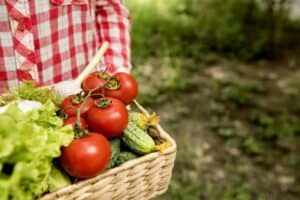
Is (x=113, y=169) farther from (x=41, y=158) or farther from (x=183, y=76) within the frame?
(x=183, y=76)

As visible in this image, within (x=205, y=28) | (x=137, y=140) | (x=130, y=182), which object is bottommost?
(x=205, y=28)

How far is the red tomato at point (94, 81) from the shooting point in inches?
57.7

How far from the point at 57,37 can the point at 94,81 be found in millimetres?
420

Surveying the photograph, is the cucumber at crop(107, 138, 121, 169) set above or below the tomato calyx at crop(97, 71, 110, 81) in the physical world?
below

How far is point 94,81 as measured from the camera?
4.84 ft

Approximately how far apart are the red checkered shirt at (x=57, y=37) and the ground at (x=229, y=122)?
1.82m

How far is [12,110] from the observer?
1238 mm

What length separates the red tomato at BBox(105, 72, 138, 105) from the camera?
1480 millimetres

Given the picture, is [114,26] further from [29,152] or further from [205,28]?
[205,28]

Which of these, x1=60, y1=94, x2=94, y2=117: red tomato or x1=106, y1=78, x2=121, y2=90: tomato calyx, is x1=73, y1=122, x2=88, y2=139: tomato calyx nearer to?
x1=60, y1=94, x2=94, y2=117: red tomato

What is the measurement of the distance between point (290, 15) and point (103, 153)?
4.87m

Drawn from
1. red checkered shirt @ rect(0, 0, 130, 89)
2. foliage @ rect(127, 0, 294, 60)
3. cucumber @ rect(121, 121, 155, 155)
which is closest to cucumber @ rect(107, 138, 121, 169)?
cucumber @ rect(121, 121, 155, 155)

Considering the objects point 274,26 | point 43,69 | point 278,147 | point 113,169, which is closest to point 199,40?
point 274,26

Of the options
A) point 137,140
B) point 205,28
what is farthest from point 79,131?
point 205,28
